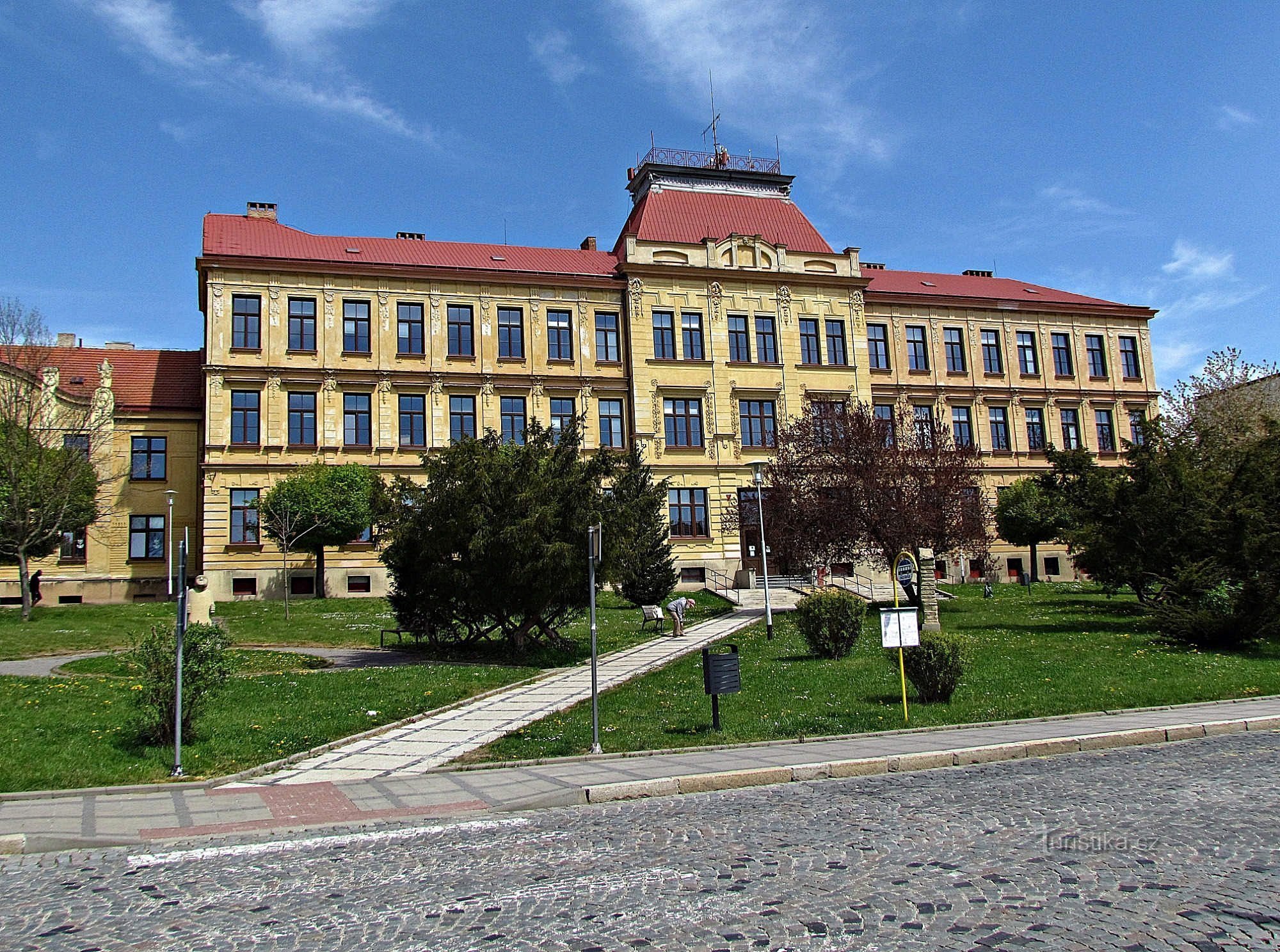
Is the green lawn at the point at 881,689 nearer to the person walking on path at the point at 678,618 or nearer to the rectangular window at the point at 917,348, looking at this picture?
the person walking on path at the point at 678,618

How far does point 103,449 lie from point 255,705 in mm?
32847

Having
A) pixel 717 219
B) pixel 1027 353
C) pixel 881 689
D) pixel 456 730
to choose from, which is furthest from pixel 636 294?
pixel 456 730

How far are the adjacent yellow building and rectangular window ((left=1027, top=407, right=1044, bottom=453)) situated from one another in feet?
0.31

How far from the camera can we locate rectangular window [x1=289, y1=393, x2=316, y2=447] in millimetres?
41500

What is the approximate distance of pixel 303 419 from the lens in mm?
41688

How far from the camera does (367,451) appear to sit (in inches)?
1661

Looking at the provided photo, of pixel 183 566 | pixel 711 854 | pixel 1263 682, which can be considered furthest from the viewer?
pixel 1263 682

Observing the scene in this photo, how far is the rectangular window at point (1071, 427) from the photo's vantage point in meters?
53.6

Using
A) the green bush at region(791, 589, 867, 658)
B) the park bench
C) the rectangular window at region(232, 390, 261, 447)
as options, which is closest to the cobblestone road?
the green bush at region(791, 589, 867, 658)

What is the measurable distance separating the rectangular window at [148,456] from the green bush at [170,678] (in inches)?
1341

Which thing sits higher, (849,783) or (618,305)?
(618,305)

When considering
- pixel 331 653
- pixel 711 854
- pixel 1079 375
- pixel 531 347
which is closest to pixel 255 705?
pixel 331 653

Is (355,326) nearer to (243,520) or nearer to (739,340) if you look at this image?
(243,520)

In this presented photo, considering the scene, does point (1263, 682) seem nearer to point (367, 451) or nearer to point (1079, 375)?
point (367, 451)
